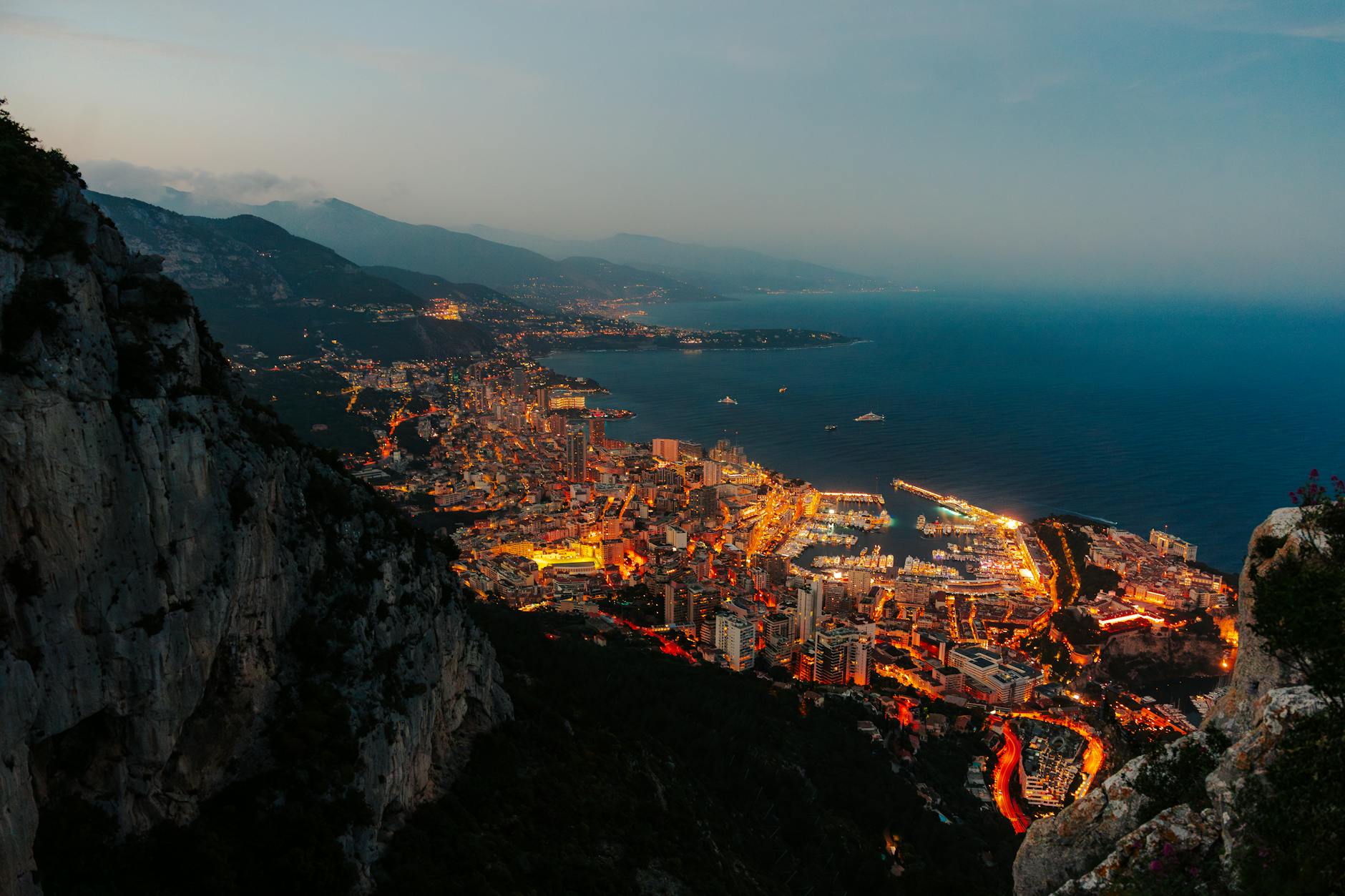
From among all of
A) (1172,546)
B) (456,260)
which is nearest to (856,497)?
(1172,546)

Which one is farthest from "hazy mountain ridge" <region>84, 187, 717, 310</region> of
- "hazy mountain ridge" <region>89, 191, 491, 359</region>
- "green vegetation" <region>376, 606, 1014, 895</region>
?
"green vegetation" <region>376, 606, 1014, 895</region>

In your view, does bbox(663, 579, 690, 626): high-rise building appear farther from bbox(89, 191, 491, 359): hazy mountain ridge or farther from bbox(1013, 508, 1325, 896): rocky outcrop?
bbox(89, 191, 491, 359): hazy mountain ridge

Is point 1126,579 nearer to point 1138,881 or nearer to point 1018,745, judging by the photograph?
point 1018,745

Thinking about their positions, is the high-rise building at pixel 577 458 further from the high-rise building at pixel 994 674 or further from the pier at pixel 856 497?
the high-rise building at pixel 994 674

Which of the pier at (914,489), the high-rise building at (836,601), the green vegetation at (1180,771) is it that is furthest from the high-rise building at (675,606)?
the green vegetation at (1180,771)

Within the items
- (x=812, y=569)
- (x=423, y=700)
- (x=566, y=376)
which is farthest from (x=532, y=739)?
(x=566, y=376)

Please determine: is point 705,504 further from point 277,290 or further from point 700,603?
point 277,290
